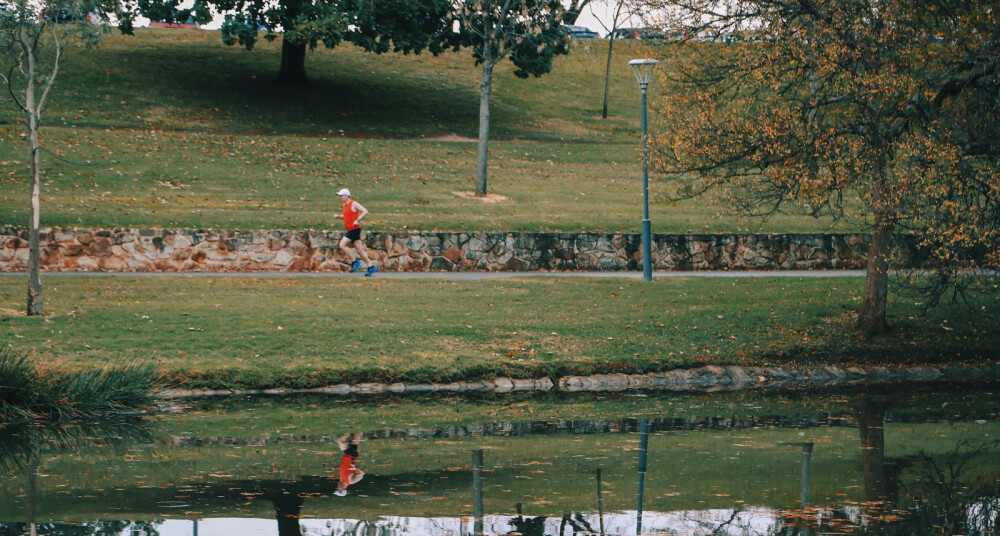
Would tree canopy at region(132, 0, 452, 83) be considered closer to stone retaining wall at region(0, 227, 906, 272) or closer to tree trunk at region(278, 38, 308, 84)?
tree trunk at region(278, 38, 308, 84)

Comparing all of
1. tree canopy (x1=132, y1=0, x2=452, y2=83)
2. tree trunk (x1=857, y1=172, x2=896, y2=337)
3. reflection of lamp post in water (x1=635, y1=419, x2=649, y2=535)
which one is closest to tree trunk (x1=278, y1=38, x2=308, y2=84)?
tree canopy (x1=132, y1=0, x2=452, y2=83)

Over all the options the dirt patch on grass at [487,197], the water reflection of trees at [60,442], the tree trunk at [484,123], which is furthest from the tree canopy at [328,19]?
the water reflection of trees at [60,442]

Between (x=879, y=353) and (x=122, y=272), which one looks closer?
(x=879, y=353)

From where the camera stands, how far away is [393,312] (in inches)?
757

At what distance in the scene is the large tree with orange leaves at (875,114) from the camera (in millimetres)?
16688

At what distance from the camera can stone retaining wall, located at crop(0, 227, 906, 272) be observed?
23062mm

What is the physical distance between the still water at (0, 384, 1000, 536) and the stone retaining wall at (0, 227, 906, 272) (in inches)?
374

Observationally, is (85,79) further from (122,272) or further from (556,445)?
(556,445)

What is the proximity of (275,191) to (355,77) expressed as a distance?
20068 mm

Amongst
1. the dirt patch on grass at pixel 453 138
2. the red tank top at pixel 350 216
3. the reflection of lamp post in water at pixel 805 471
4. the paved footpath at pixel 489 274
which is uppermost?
the dirt patch on grass at pixel 453 138

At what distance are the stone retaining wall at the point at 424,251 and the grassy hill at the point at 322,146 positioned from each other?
140 cm

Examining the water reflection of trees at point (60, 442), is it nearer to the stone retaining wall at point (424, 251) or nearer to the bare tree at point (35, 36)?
the bare tree at point (35, 36)

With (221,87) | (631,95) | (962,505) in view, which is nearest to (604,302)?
(962,505)

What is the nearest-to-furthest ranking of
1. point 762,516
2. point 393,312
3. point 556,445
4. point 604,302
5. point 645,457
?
point 762,516 → point 645,457 → point 556,445 → point 393,312 → point 604,302
